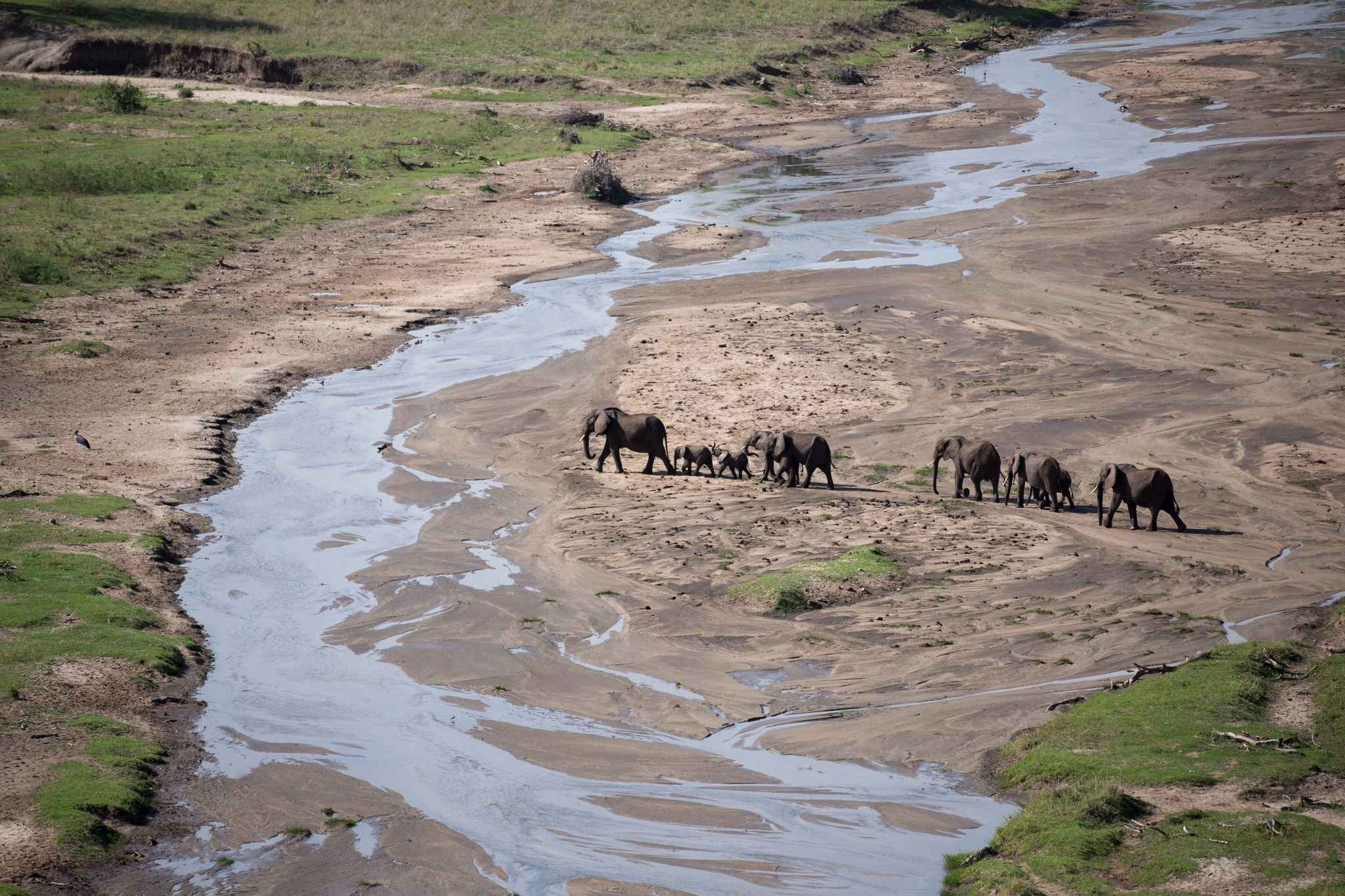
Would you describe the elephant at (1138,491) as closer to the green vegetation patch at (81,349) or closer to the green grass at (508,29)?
the green vegetation patch at (81,349)

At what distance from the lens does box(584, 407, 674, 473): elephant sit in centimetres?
2178

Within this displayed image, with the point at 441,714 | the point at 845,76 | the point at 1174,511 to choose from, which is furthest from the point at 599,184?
the point at 441,714

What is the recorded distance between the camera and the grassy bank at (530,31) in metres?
72.4

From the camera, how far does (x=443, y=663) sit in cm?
1504

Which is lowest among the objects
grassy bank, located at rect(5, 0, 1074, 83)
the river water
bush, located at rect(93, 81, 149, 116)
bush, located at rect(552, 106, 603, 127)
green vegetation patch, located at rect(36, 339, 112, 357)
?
the river water

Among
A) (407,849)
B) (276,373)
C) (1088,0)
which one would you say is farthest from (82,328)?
(1088,0)

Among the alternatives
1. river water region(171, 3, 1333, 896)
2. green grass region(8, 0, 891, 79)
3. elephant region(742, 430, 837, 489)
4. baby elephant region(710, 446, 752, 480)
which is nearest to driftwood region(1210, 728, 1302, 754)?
river water region(171, 3, 1333, 896)

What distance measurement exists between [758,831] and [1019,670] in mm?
4544

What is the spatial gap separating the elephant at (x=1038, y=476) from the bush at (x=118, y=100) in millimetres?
52930

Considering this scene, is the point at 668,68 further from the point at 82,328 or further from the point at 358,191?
the point at 82,328

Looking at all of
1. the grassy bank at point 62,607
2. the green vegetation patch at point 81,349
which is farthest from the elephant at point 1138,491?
the green vegetation patch at point 81,349

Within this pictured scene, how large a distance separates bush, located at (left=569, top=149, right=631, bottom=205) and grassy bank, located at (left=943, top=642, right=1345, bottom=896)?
123ft

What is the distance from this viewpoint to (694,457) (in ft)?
71.0

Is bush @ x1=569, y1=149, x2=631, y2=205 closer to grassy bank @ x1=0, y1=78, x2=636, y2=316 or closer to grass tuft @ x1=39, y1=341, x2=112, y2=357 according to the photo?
grassy bank @ x1=0, y1=78, x2=636, y2=316
